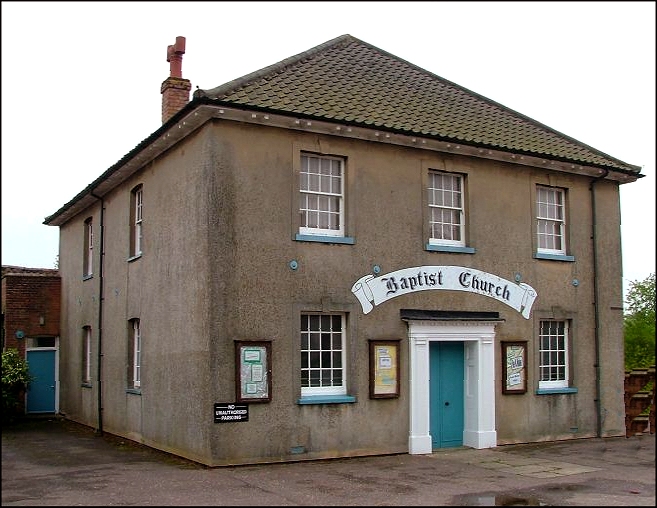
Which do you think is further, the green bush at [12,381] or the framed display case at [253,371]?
the green bush at [12,381]

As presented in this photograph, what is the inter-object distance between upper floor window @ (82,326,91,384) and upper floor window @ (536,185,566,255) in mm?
12635

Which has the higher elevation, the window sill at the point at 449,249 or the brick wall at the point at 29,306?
the window sill at the point at 449,249

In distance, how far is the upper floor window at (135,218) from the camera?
1861 cm

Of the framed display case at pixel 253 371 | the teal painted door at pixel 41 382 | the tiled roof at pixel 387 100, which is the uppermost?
the tiled roof at pixel 387 100

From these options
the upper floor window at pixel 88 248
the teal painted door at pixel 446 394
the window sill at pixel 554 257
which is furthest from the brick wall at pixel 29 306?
the window sill at pixel 554 257

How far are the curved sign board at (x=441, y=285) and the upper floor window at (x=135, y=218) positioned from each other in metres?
6.07

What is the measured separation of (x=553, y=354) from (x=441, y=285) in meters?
3.67

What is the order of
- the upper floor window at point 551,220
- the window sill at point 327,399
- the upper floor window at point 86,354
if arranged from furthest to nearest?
the upper floor window at point 86,354 < the upper floor window at point 551,220 < the window sill at point 327,399

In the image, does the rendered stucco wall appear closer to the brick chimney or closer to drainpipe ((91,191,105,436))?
drainpipe ((91,191,105,436))

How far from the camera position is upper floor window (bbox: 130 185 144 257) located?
18.6 meters

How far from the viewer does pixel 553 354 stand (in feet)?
59.4

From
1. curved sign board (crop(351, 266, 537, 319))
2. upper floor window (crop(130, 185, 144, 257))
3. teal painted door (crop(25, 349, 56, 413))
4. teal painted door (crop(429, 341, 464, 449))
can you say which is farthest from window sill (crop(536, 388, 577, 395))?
teal painted door (crop(25, 349, 56, 413))

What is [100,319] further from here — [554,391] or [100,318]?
[554,391]

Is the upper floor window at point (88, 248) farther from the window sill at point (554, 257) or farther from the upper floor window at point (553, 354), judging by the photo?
the upper floor window at point (553, 354)
